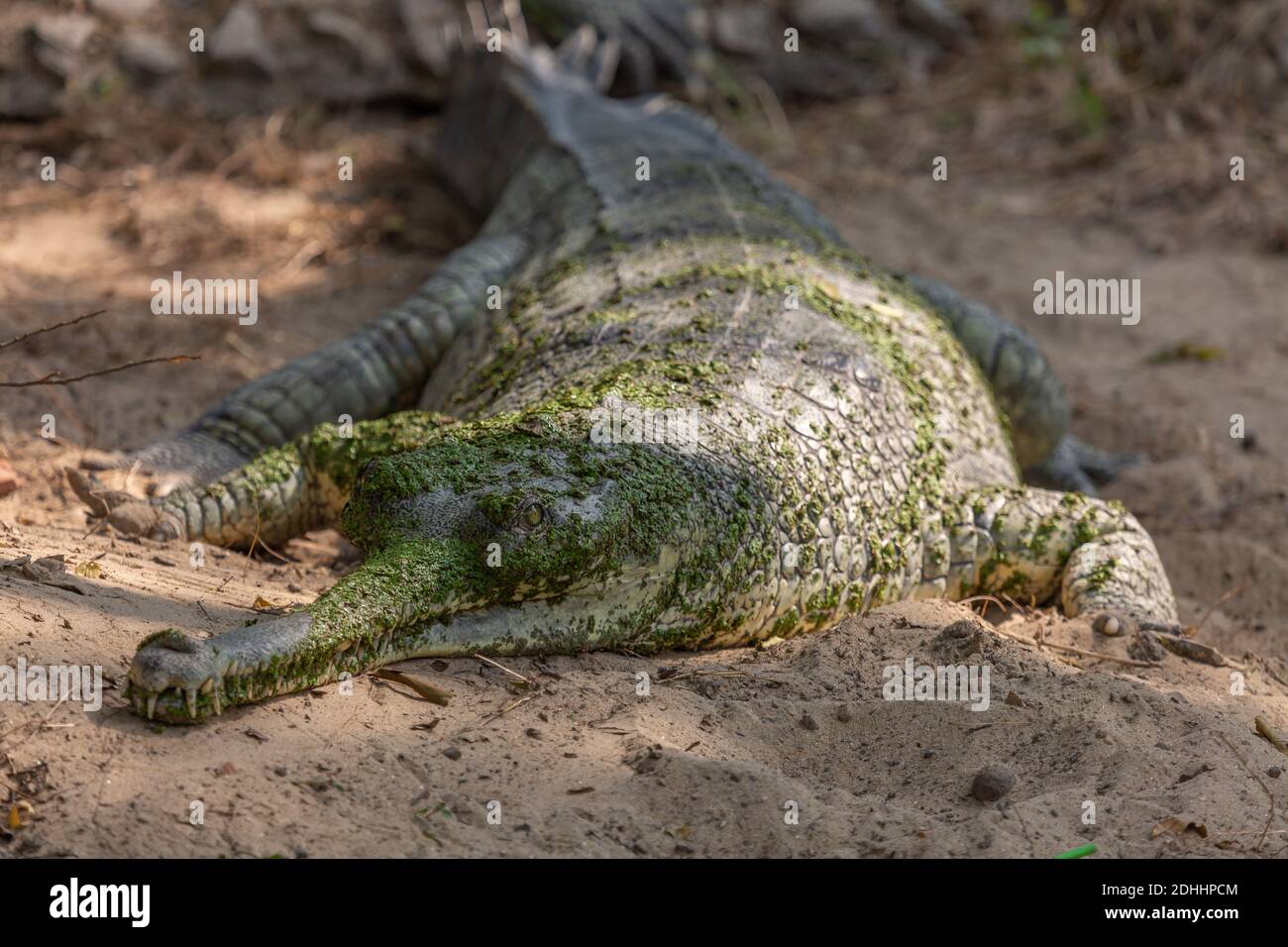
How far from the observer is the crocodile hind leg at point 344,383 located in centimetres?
489

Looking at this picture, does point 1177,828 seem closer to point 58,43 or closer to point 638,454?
point 638,454

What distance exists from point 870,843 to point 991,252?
571 cm

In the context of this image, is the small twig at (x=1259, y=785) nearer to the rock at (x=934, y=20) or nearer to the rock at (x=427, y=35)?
the rock at (x=427, y=35)

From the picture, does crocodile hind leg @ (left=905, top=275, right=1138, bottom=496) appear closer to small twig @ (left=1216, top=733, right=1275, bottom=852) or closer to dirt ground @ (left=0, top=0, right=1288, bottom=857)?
dirt ground @ (left=0, top=0, right=1288, bottom=857)

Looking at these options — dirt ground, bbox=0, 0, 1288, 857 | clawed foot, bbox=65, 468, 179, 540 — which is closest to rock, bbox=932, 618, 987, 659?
dirt ground, bbox=0, 0, 1288, 857

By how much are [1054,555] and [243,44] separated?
6.59 metres

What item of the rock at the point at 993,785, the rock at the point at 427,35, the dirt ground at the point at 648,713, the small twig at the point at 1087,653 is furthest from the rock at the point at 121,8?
the rock at the point at 993,785

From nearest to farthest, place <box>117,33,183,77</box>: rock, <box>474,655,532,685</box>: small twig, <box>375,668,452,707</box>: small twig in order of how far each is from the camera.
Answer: <box>375,668,452,707</box>: small twig, <box>474,655,532,685</box>: small twig, <box>117,33,183,77</box>: rock

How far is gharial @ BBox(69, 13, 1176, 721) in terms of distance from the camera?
3.07 metres

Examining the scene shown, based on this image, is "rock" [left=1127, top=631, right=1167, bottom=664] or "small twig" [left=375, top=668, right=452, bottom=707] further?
"rock" [left=1127, top=631, right=1167, bottom=664]

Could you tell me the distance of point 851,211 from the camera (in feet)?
26.9

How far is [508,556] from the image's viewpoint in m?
3.03

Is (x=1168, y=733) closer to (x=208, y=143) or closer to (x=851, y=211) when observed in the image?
(x=851, y=211)

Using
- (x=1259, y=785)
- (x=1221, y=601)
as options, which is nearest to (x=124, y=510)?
(x=1259, y=785)
